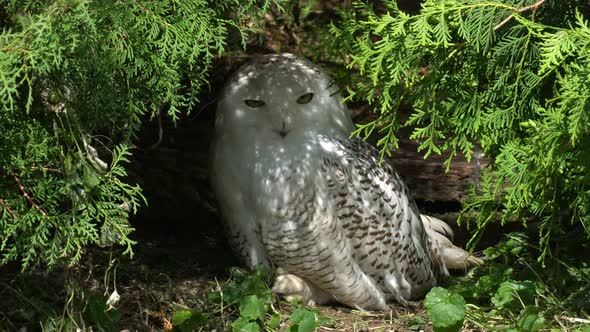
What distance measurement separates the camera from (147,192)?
14.3ft

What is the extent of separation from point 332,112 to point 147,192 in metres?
1.08

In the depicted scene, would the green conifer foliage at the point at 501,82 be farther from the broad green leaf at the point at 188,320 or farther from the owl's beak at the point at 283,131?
the broad green leaf at the point at 188,320

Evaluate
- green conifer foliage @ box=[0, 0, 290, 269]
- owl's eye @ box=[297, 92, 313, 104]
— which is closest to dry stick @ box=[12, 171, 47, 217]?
green conifer foliage @ box=[0, 0, 290, 269]

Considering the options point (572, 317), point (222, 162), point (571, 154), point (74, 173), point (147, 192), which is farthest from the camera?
point (147, 192)

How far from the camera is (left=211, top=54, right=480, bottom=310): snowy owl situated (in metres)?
3.64

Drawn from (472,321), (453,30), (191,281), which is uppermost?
(453,30)

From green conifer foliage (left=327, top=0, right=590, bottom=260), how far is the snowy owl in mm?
496

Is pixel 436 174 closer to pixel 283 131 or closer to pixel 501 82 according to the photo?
pixel 283 131

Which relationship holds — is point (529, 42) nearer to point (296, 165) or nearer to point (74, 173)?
point (296, 165)

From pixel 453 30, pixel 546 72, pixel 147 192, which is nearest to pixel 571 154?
pixel 546 72

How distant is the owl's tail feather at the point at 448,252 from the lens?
14.1 feet

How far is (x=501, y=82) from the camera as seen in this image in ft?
10.4

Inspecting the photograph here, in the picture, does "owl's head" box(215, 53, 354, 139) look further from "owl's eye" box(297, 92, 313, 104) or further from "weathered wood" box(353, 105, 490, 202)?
"weathered wood" box(353, 105, 490, 202)

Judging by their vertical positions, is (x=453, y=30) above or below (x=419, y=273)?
above
